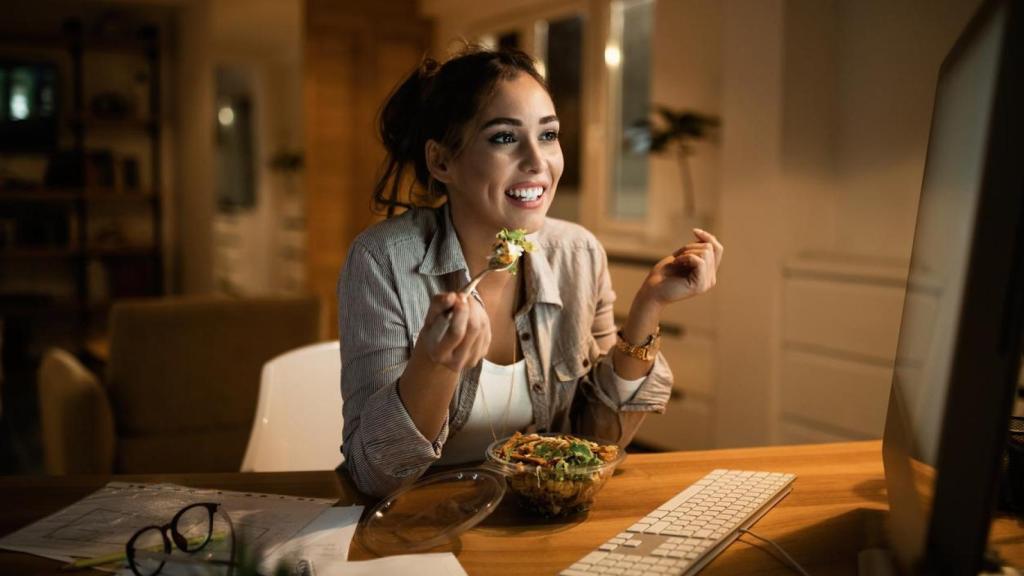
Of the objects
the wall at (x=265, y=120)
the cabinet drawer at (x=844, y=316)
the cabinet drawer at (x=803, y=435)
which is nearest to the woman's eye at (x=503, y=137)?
the cabinet drawer at (x=844, y=316)

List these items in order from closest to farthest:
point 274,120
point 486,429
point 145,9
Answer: point 486,429, point 145,9, point 274,120

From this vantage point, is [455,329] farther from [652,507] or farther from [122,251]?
[122,251]

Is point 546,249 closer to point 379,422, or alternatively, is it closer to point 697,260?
point 697,260

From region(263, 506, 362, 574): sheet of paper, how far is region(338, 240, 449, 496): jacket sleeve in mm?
76

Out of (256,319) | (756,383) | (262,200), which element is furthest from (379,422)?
(262,200)

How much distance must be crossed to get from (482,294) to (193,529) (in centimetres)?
62

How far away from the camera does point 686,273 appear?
135cm

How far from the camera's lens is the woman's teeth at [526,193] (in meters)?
1.32

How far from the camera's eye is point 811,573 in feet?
3.11

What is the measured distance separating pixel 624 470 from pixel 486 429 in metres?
0.25

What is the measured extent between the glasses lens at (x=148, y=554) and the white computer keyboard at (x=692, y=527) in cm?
41

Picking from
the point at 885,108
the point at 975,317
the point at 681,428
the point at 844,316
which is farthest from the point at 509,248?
the point at 681,428

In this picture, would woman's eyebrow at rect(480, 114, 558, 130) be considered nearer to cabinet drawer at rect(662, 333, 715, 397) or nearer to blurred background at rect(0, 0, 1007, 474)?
blurred background at rect(0, 0, 1007, 474)

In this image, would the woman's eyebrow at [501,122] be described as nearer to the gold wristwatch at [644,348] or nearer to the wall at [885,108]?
the gold wristwatch at [644,348]
